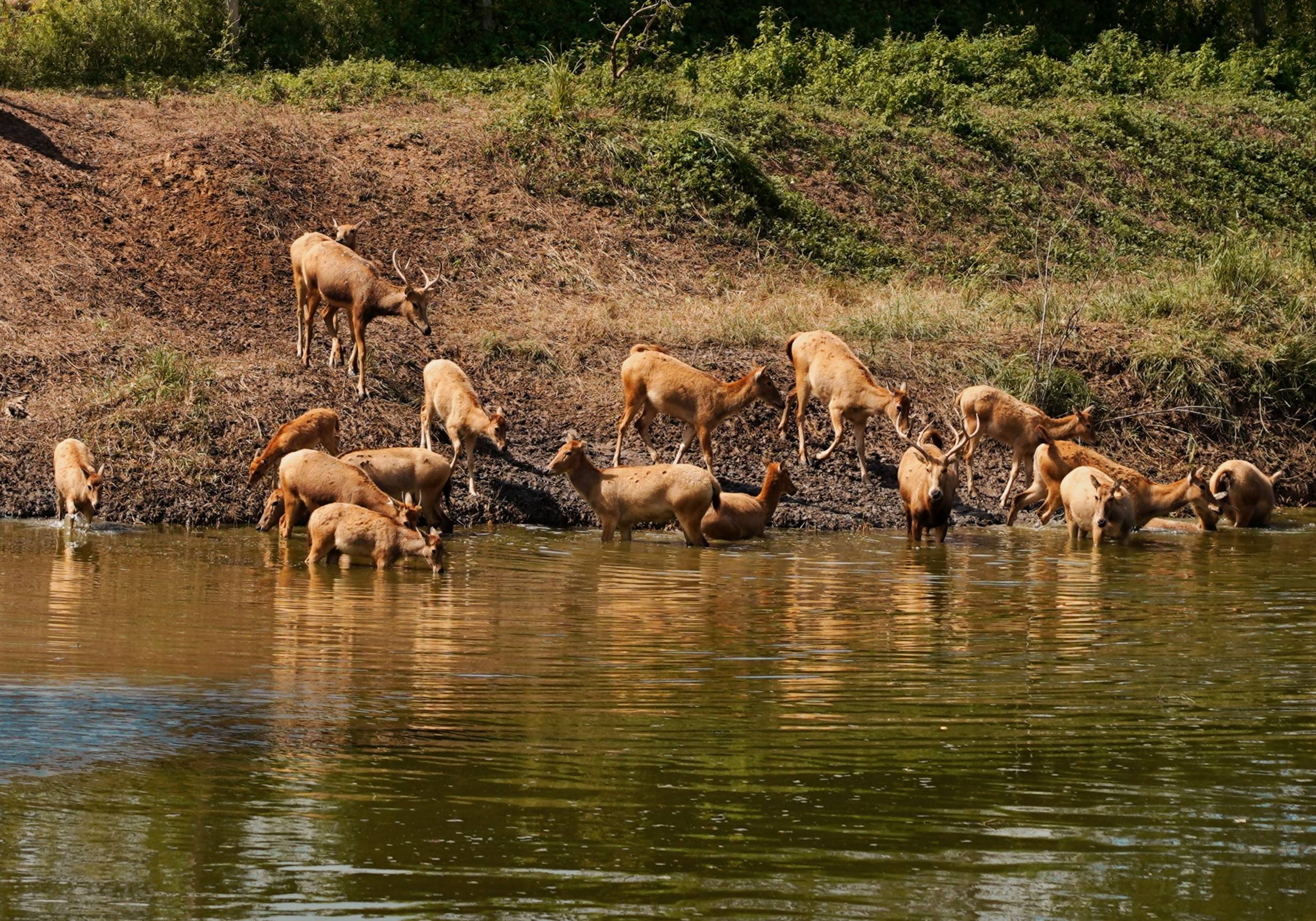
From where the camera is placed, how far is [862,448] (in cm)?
1989

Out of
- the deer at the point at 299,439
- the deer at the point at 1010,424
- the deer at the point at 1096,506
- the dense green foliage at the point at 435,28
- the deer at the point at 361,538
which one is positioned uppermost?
the dense green foliage at the point at 435,28

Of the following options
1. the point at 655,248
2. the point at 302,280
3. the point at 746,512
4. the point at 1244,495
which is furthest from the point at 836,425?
the point at 655,248

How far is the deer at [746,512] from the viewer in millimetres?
17344

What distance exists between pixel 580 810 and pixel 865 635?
4786 millimetres

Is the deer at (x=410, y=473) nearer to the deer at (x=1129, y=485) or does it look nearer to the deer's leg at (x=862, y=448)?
the deer's leg at (x=862, y=448)

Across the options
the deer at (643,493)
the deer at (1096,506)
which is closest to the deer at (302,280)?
the deer at (643,493)

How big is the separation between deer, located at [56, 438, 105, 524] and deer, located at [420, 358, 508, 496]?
3424 mm

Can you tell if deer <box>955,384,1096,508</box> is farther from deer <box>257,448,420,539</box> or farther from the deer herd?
deer <box>257,448,420,539</box>

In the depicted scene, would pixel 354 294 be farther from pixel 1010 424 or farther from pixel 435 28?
pixel 435 28

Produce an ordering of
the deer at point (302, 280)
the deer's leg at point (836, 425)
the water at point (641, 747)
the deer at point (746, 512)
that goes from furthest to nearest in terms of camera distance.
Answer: the deer at point (302, 280) → the deer's leg at point (836, 425) → the deer at point (746, 512) → the water at point (641, 747)

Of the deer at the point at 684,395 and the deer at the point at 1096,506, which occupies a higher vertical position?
the deer at the point at 684,395

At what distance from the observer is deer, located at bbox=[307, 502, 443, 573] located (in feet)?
48.2

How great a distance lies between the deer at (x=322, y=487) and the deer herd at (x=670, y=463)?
0.05 feet

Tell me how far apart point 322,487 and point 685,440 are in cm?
491
